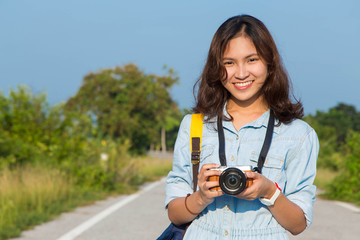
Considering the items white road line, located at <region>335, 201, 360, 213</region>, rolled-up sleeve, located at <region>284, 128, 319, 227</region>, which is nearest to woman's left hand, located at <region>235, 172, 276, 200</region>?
rolled-up sleeve, located at <region>284, 128, 319, 227</region>

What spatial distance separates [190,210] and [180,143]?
34cm

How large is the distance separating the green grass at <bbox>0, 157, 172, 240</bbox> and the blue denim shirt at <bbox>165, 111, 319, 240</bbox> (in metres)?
5.17

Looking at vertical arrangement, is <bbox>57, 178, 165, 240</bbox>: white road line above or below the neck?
below

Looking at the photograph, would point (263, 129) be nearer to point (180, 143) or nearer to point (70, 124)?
point (180, 143)

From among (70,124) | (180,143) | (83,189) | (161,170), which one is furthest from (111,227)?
(161,170)

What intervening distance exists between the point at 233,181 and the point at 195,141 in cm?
43

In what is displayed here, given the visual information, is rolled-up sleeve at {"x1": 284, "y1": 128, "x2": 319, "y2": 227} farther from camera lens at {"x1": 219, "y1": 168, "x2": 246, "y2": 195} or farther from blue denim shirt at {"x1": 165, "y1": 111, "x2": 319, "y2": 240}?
camera lens at {"x1": 219, "y1": 168, "x2": 246, "y2": 195}

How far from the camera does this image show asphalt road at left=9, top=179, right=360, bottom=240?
7.42 m

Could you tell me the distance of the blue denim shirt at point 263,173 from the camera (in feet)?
7.88

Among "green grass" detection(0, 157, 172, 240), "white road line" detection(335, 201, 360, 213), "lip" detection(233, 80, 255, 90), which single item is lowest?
"white road line" detection(335, 201, 360, 213)

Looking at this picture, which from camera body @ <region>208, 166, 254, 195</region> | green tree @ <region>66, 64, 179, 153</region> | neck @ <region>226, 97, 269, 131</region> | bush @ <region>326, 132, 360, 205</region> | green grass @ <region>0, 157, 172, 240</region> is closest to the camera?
camera body @ <region>208, 166, 254, 195</region>

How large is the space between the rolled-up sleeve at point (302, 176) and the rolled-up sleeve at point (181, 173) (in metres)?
0.46

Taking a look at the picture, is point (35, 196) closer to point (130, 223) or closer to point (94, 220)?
point (94, 220)

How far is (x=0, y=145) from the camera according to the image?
41.1 feet
